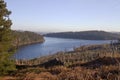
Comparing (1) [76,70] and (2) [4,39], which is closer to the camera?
(1) [76,70]

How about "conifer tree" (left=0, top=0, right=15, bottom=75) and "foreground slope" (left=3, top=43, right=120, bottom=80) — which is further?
"conifer tree" (left=0, top=0, right=15, bottom=75)

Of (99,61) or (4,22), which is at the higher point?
(4,22)

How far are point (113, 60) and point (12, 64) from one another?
9749 millimetres

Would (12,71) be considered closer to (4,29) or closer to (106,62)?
(4,29)

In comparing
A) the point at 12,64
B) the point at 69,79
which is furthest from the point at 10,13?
the point at 69,79

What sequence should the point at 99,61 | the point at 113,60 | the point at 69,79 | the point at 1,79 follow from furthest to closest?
the point at 99,61, the point at 113,60, the point at 1,79, the point at 69,79

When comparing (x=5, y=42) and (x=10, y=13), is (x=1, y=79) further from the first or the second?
(x=10, y=13)

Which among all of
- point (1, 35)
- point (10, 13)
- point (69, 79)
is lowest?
point (69, 79)

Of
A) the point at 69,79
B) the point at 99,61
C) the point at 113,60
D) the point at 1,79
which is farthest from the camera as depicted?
the point at 99,61

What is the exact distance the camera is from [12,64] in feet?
90.0

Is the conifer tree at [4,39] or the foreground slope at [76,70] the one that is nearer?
the foreground slope at [76,70]

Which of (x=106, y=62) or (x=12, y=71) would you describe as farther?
(x=12, y=71)

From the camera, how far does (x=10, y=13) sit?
89.5 ft

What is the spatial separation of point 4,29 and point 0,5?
229 centimetres
